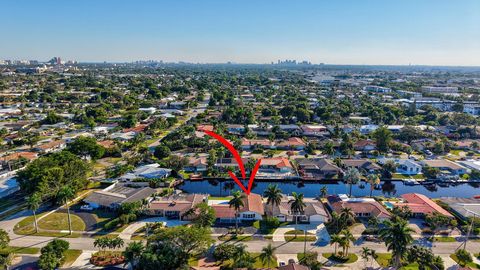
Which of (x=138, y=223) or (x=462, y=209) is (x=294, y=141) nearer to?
(x=462, y=209)

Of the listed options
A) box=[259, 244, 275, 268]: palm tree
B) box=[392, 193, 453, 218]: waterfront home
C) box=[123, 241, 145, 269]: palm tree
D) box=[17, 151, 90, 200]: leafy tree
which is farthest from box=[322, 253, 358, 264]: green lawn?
box=[17, 151, 90, 200]: leafy tree

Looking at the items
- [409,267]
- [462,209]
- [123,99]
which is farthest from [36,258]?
[123,99]

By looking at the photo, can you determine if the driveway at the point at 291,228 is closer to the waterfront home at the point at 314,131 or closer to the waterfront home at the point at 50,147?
the waterfront home at the point at 314,131

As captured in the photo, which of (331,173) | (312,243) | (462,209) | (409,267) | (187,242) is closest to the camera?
(187,242)

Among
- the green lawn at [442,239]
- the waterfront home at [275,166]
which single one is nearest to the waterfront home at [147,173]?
the waterfront home at [275,166]

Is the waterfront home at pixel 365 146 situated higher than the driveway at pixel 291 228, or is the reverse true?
the waterfront home at pixel 365 146

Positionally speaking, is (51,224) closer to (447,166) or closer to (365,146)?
(365,146)

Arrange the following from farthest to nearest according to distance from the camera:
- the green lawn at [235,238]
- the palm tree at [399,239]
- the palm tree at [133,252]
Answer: the green lawn at [235,238]
the palm tree at [133,252]
the palm tree at [399,239]

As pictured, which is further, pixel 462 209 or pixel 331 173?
pixel 331 173
